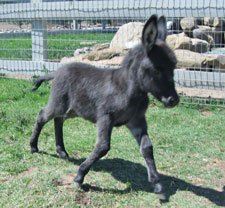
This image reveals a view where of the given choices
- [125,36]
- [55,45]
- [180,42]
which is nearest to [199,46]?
[180,42]

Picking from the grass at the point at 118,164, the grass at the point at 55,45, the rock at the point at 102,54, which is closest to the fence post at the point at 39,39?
the grass at the point at 55,45

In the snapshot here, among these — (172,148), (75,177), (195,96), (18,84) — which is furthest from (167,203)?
(18,84)

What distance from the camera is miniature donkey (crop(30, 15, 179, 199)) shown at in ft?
13.2

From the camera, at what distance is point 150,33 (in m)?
3.91

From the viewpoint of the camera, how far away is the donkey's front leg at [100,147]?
4.24m

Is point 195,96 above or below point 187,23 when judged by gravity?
below

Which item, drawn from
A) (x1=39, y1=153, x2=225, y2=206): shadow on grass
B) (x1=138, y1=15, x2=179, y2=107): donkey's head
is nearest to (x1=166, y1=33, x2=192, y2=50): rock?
(x1=39, y1=153, x2=225, y2=206): shadow on grass

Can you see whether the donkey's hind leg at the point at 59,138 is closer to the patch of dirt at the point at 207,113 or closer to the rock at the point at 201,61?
the patch of dirt at the point at 207,113

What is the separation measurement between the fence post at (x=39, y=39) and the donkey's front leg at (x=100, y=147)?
5.23m

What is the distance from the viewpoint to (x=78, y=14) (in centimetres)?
845

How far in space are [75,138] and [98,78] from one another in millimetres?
1647

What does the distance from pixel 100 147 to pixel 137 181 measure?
756 mm

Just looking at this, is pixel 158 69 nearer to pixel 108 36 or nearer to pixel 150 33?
pixel 150 33

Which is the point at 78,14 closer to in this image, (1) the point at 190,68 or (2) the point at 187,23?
(1) the point at 190,68
